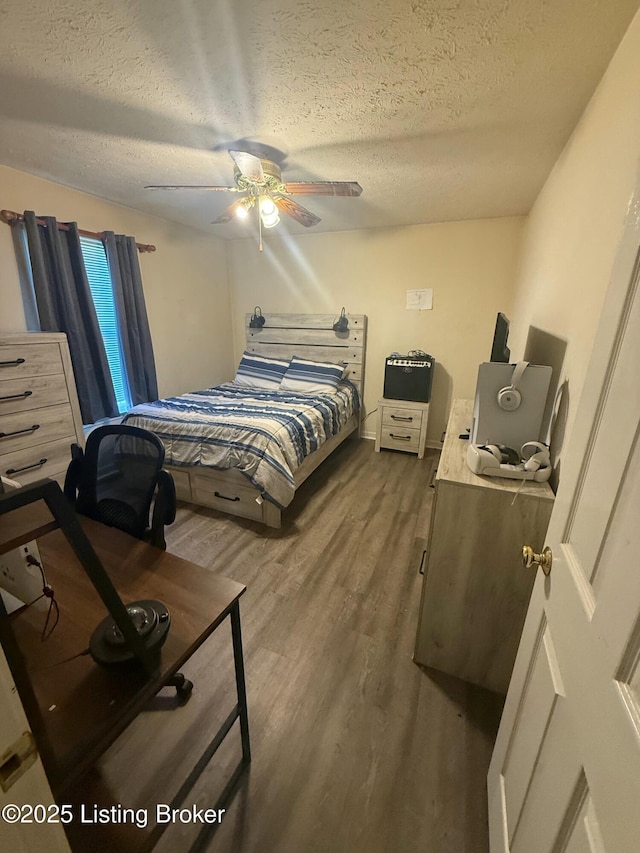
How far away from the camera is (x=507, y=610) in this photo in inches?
53.6

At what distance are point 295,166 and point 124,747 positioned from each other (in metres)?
3.03

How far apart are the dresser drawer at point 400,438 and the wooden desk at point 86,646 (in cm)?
295

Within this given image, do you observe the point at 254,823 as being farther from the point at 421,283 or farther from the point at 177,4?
the point at 421,283

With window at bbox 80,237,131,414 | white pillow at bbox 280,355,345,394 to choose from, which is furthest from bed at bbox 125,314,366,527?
window at bbox 80,237,131,414

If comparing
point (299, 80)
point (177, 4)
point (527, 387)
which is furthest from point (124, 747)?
point (299, 80)

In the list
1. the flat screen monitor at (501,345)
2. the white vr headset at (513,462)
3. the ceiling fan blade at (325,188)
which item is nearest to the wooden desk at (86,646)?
the white vr headset at (513,462)

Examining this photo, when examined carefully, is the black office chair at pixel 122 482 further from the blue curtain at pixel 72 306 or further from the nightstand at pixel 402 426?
the nightstand at pixel 402 426

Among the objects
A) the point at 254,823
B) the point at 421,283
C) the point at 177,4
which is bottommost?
the point at 254,823

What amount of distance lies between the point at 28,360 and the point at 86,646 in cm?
200

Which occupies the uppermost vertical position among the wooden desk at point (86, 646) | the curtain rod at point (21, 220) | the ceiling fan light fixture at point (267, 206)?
the ceiling fan light fixture at point (267, 206)

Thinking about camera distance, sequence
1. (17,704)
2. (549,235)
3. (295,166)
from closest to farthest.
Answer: (17,704), (549,235), (295,166)

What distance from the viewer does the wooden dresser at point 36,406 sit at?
2.04 meters

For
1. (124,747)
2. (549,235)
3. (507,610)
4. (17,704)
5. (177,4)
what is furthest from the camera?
(549,235)

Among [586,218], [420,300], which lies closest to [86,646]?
[586,218]
